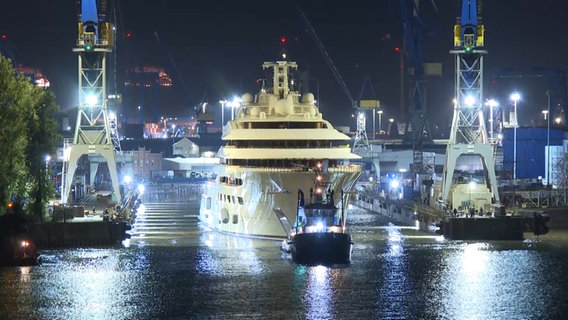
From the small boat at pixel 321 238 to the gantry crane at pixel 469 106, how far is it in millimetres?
23224

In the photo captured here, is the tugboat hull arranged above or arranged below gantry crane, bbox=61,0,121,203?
below

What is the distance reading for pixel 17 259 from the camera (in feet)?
222

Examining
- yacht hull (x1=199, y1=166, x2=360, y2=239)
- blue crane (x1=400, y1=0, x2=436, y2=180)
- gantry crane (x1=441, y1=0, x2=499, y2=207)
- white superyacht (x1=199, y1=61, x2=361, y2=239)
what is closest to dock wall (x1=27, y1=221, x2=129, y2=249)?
yacht hull (x1=199, y1=166, x2=360, y2=239)

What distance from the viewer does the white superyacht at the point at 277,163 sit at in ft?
246

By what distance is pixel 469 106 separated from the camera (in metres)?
90.7

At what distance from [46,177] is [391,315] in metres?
31.4

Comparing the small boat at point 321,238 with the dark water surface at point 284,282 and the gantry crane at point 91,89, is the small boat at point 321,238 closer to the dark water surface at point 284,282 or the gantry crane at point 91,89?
the dark water surface at point 284,282

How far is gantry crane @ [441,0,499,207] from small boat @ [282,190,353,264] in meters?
23.2

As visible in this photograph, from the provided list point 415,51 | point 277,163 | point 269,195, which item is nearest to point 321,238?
point 269,195

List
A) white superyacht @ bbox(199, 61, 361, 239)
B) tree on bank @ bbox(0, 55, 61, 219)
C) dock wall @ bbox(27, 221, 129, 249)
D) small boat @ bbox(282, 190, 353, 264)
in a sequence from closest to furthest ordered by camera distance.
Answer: small boat @ bbox(282, 190, 353, 264), tree on bank @ bbox(0, 55, 61, 219), dock wall @ bbox(27, 221, 129, 249), white superyacht @ bbox(199, 61, 361, 239)

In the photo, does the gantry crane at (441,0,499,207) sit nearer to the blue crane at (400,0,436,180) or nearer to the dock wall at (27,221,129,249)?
the dock wall at (27,221,129,249)

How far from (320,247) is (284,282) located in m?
5.52

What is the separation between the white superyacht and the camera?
74.9 metres

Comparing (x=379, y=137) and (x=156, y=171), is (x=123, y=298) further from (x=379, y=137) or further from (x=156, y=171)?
(x=379, y=137)
